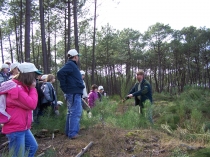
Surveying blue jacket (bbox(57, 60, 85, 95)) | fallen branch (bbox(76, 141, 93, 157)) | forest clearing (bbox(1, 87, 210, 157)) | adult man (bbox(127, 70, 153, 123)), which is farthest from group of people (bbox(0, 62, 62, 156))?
adult man (bbox(127, 70, 153, 123))

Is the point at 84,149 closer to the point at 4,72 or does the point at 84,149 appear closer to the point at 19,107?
the point at 19,107

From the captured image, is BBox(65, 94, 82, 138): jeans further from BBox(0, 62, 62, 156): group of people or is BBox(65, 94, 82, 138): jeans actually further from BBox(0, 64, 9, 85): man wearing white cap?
BBox(0, 64, 9, 85): man wearing white cap

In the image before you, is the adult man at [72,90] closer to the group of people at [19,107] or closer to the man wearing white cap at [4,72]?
the group of people at [19,107]

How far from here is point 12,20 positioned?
73.6 ft

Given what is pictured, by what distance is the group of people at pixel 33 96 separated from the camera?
287cm

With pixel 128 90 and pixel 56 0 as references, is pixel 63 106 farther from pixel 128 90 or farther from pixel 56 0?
pixel 56 0

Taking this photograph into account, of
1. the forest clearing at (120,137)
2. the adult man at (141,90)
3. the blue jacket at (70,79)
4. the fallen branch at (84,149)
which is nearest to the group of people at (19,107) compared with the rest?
the forest clearing at (120,137)

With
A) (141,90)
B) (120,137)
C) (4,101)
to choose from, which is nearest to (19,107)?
(4,101)

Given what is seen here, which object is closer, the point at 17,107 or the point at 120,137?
the point at 17,107

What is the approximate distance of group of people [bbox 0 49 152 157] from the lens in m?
2.87

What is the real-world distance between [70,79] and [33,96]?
1.69 meters

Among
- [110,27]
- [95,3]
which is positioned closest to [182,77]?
[110,27]

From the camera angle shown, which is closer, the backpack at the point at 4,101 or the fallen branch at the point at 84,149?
the backpack at the point at 4,101

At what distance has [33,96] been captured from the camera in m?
2.99
